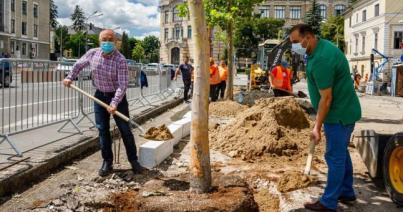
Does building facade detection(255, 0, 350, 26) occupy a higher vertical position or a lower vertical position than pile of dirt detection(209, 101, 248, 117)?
higher

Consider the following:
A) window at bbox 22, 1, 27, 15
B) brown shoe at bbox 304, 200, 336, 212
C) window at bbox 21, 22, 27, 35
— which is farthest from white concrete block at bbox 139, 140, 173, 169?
window at bbox 22, 1, 27, 15

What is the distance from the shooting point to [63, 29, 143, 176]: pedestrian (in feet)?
20.8

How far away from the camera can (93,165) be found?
7.29 metres

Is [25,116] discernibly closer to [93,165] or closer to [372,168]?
[93,165]

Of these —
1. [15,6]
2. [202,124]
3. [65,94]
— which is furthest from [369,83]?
[15,6]

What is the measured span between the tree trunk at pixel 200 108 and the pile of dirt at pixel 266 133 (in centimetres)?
306

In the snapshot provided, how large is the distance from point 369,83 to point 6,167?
34833 millimetres

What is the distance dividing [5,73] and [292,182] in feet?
14.8

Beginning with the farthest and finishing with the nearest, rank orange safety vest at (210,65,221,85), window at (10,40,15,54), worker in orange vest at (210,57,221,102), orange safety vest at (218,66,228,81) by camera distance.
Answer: window at (10,40,15,54) < orange safety vest at (218,66,228,81) < orange safety vest at (210,65,221,85) < worker in orange vest at (210,57,221,102)

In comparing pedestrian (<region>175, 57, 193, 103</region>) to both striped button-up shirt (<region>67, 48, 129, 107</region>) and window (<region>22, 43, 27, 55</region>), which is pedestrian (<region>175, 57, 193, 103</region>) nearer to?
striped button-up shirt (<region>67, 48, 129, 107</region>)

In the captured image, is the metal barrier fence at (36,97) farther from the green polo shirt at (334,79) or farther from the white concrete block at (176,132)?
the green polo shirt at (334,79)

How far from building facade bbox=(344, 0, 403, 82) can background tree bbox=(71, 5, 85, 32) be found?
88532 mm

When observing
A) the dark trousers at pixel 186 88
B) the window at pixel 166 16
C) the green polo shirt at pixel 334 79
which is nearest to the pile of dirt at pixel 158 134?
the green polo shirt at pixel 334 79

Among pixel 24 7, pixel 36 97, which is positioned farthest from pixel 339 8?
pixel 36 97
